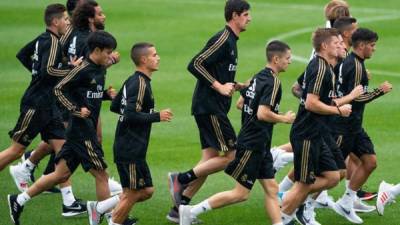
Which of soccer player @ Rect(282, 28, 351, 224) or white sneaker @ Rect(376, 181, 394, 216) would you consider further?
white sneaker @ Rect(376, 181, 394, 216)

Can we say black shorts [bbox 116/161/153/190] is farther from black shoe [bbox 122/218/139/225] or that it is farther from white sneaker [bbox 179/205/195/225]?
white sneaker [bbox 179/205/195/225]

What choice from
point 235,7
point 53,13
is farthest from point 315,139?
point 53,13

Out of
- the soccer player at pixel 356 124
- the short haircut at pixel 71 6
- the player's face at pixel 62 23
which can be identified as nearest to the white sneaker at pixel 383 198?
the soccer player at pixel 356 124

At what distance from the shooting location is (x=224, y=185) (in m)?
15.5

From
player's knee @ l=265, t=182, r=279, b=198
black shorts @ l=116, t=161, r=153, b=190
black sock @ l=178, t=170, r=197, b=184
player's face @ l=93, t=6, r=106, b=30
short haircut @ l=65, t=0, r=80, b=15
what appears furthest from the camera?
short haircut @ l=65, t=0, r=80, b=15

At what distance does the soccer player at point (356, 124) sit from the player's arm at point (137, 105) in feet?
8.64

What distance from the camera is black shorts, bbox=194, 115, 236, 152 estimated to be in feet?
45.8

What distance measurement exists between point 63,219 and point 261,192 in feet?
9.40

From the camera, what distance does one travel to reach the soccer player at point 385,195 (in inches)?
552

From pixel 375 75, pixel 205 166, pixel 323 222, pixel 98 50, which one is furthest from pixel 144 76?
pixel 375 75

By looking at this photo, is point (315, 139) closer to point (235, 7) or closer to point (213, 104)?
point (213, 104)

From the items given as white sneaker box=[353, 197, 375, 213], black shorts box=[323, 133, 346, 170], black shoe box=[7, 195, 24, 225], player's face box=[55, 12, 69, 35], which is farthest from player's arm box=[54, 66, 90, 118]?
white sneaker box=[353, 197, 375, 213]

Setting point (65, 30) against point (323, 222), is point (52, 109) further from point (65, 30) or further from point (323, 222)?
point (323, 222)

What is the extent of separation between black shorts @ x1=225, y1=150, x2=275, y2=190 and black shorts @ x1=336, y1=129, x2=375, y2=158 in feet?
4.51
